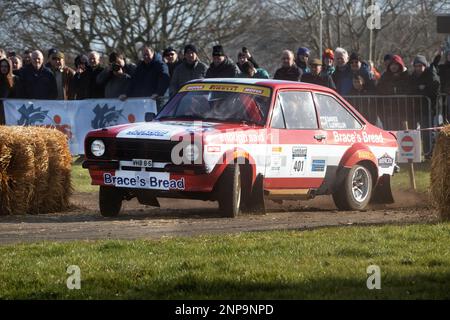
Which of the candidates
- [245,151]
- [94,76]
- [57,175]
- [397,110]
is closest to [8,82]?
[94,76]

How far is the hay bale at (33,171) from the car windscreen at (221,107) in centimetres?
153

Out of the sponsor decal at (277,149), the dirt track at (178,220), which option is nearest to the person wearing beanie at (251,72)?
the dirt track at (178,220)

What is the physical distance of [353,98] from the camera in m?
19.0

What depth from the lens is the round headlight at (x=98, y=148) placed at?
40.8 feet

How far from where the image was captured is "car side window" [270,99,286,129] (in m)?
13.1

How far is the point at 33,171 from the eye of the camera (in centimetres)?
1341

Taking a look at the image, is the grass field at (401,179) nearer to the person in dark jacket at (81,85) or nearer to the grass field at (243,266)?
the person in dark jacket at (81,85)

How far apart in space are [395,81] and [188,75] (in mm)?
3750

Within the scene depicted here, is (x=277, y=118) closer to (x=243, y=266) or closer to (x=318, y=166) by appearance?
(x=318, y=166)

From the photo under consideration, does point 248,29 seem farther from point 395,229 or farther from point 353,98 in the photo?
point 395,229

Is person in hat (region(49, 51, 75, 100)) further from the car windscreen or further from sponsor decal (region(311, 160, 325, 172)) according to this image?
sponsor decal (region(311, 160, 325, 172))

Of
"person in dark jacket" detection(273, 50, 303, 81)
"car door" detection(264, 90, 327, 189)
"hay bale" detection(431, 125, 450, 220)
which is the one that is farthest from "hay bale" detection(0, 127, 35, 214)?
"person in dark jacket" detection(273, 50, 303, 81)
